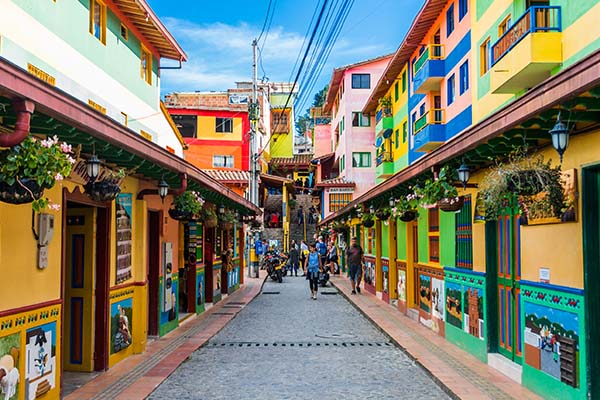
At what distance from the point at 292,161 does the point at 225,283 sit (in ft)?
134

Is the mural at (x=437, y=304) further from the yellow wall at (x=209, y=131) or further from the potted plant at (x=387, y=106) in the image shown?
the yellow wall at (x=209, y=131)

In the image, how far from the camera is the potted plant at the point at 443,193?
9414 mm

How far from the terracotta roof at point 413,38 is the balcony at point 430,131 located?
3.44 m

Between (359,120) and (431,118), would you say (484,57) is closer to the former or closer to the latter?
(431,118)

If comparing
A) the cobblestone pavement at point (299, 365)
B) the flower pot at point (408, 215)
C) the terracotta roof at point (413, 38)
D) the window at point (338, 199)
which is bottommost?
the cobblestone pavement at point (299, 365)

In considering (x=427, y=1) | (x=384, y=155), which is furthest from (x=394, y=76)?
(x=427, y=1)

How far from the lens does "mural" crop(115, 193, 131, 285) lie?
31.9 ft

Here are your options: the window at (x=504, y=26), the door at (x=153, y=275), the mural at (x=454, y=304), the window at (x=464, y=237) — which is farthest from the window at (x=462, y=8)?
the door at (x=153, y=275)

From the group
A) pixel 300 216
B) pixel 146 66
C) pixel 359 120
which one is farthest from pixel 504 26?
pixel 300 216

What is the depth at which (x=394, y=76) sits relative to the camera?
3152 centimetres

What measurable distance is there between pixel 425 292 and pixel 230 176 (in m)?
26.1

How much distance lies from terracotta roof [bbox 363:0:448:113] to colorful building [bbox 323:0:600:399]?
456 cm

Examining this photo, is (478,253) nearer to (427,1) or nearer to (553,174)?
(553,174)

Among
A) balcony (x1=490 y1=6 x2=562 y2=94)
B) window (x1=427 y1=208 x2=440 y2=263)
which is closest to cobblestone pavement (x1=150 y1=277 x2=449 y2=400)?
window (x1=427 y1=208 x2=440 y2=263)
